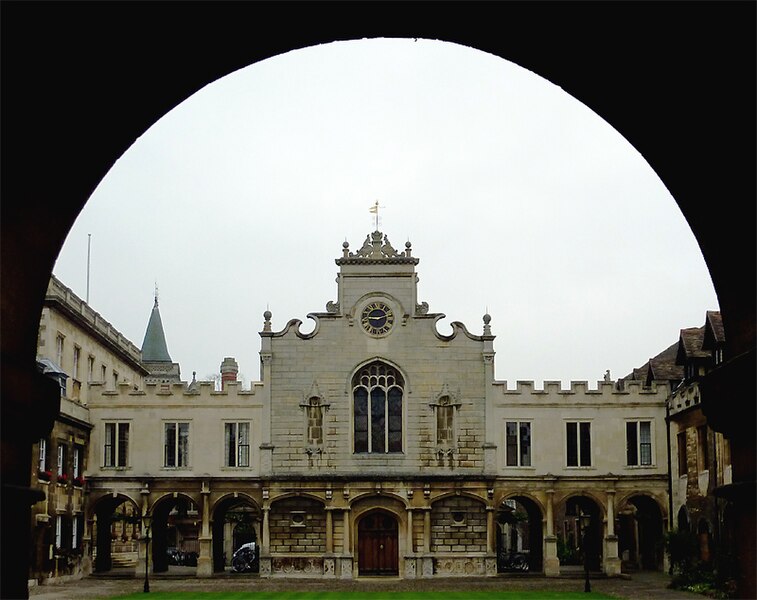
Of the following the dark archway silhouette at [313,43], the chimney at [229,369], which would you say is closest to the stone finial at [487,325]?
the chimney at [229,369]

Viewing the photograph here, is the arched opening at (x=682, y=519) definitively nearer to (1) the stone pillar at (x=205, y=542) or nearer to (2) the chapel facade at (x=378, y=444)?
(2) the chapel facade at (x=378, y=444)

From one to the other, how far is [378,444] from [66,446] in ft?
39.4

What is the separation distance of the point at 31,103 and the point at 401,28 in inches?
71.6

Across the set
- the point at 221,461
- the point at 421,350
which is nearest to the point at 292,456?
the point at 221,461

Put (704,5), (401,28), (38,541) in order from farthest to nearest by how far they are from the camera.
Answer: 1. (38,541)
2. (401,28)
3. (704,5)

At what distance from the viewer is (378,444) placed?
4622 cm

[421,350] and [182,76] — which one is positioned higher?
[421,350]

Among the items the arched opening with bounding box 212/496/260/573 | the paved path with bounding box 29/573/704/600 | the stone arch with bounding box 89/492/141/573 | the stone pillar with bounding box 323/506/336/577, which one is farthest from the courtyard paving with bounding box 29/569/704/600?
the arched opening with bounding box 212/496/260/573

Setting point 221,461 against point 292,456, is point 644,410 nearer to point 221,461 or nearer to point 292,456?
point 292,456

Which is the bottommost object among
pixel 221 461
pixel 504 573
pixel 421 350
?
pixel 504 573

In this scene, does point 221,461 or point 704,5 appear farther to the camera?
point 221,461

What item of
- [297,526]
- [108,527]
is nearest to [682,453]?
[297,526]

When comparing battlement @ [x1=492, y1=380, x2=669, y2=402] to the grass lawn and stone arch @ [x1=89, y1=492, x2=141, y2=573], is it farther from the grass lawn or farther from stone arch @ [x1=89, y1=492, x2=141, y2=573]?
stone arch @ [x1=89, y1=492, x2=141, y2=573]

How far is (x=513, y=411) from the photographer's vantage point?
46.8 m
